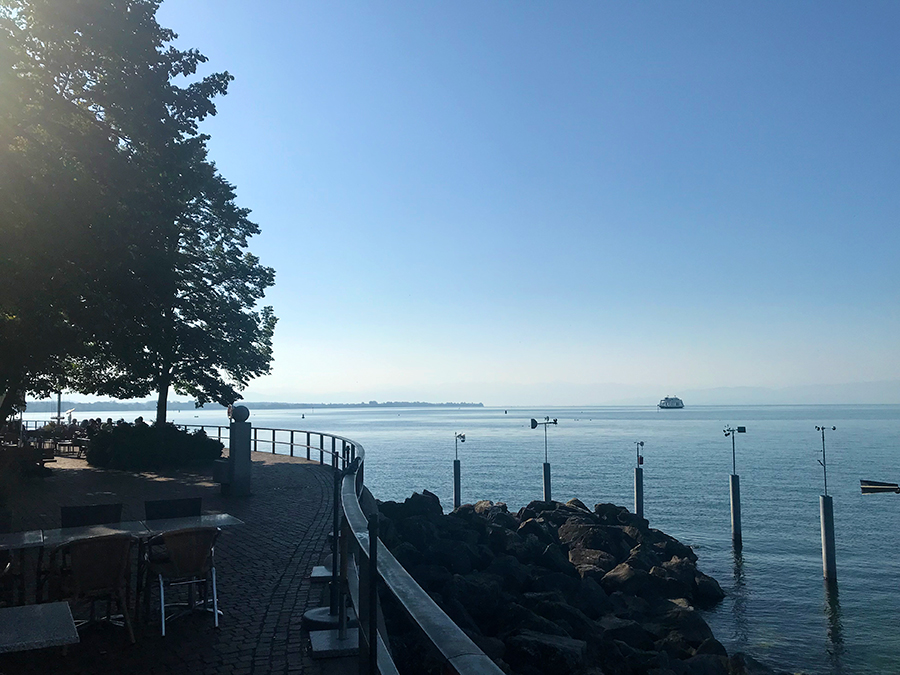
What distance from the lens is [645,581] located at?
1670 centimetres

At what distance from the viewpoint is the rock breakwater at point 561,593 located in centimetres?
1009

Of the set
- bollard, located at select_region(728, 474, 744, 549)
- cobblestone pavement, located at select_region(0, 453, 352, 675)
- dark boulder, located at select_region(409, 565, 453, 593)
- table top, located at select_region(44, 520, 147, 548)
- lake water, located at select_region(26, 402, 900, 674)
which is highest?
table top, located at select_region(44, 520, 147, 548)

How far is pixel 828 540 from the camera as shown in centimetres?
2000

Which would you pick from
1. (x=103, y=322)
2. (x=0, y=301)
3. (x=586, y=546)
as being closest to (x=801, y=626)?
(x=586, y=546)

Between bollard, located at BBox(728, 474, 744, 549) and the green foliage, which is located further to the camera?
bollard, located at BBox(728, 474, 744, 549)

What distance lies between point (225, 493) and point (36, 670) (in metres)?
10.5

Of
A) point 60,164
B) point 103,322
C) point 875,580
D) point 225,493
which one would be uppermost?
point 60,164

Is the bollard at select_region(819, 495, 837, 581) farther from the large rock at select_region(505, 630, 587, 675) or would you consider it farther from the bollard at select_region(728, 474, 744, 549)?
the large rock at select_region(505, 630, 587, 675)

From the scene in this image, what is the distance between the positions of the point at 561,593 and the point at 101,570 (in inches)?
404

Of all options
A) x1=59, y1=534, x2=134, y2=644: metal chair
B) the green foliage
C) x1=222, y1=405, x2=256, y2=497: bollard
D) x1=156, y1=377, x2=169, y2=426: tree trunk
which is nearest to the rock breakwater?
x1=59, y1=534, x2=134, y2=644: metal chair

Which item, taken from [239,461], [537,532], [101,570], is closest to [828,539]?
[537,532]

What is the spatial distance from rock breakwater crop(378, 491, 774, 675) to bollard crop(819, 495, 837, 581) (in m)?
3.75

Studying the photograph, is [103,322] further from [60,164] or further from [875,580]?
[875,580]

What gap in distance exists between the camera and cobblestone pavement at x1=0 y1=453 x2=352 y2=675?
551cm
